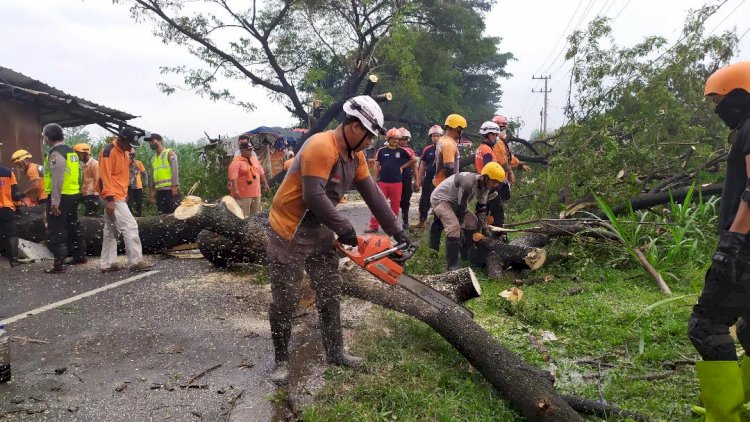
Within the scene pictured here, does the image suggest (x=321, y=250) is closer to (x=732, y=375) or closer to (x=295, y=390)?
(x=295, y=390)

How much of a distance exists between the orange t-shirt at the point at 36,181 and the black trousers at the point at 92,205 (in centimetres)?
84

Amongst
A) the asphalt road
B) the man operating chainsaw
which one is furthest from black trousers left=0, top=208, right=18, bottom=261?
the man operating chainsaw


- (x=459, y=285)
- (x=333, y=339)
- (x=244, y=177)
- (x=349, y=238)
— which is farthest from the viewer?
(x=244, y=177)

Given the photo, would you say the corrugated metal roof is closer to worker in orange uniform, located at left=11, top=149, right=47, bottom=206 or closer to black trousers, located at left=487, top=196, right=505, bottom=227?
worker in orange uniform, located at left=11, top=149, right=47, bottom=206

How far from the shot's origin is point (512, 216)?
30.8ft

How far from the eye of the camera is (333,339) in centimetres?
363

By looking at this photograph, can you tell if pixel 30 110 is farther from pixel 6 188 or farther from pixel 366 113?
pixel 366 113

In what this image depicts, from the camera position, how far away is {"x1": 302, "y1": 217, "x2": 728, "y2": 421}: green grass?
9.91ft

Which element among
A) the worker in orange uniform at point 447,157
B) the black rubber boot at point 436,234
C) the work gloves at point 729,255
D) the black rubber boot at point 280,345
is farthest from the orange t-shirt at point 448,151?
the work gloves at point 729,255

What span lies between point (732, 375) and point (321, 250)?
2369 mm

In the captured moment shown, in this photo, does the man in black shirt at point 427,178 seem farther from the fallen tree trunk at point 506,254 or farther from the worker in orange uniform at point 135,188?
the worker in orange uniform at point 135,188

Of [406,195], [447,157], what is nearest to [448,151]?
[447,157]

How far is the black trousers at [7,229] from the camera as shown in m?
7.12

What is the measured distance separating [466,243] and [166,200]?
17.1 ft
